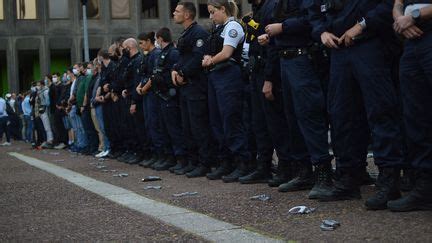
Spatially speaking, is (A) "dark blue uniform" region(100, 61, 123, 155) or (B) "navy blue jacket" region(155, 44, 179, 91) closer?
(B) "navy blue jacket" region(155, 44, 179, 91)

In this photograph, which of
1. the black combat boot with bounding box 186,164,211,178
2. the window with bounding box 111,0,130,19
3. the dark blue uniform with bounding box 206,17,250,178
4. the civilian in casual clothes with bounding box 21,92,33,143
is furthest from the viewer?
the window with bounding box 111,0,130,19

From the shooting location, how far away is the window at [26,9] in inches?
1893

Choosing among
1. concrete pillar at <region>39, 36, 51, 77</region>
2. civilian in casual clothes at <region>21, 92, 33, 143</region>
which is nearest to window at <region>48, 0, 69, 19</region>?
concrete pillar at <region>39, 36, 51, 77</region>

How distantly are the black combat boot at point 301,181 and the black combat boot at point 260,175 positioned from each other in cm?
82

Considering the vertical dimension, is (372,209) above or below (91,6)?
below

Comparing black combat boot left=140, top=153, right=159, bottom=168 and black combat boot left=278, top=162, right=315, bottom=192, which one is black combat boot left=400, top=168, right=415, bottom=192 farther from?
black combat boot left=140, top=153, right=159, bottom=168

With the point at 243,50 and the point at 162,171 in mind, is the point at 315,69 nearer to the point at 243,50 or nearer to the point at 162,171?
the point at 243,50

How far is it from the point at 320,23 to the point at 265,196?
1.62m

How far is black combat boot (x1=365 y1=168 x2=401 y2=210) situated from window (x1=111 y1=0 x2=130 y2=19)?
45469 mm

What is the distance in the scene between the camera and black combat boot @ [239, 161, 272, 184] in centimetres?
785

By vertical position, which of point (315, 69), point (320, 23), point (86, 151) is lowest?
point (86, 151)

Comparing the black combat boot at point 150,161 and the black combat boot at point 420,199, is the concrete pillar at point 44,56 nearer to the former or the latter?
the black combat boot at point 150,161

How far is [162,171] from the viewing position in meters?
10.4

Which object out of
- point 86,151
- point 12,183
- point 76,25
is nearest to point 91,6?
point 76,25
